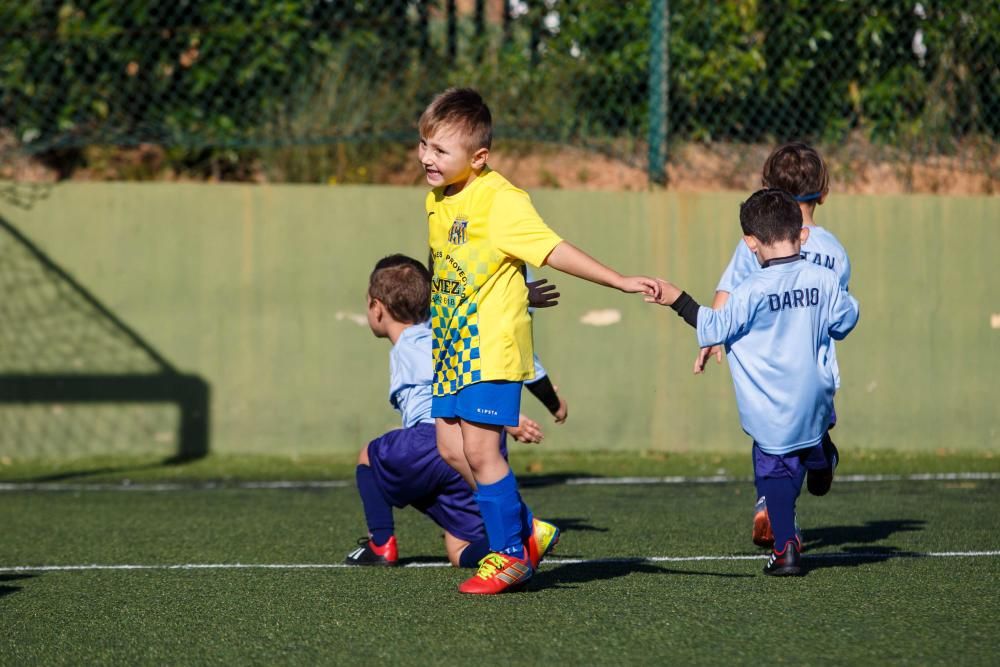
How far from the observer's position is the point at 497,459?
442cm

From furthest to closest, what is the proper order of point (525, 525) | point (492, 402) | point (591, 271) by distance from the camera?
point (525, 525) < point (492, 402) < point (591, 271)

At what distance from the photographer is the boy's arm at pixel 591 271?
4.16m

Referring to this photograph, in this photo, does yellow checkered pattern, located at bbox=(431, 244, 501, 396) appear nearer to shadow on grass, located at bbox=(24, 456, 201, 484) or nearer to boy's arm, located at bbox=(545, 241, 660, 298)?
boy's arm, located at bbox=(545, 241, 660, 298)

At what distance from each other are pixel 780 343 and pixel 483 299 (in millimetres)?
1031

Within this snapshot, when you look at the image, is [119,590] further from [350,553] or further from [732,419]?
[732,419]

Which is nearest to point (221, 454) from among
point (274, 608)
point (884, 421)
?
point (884, 421)

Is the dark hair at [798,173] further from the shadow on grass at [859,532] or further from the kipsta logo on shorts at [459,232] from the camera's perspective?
the kipsta logo on shorts at [459,232]

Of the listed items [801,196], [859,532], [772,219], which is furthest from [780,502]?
[801,196]

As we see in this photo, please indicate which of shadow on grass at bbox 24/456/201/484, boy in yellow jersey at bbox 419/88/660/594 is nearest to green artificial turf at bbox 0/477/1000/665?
boy in yellow jersey at bbox 419/88/660/594

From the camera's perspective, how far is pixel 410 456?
16.3 feet

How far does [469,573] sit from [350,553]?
2.17ft

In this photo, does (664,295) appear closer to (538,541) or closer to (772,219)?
(772,219)

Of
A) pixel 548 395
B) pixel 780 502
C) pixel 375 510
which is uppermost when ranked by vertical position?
pixel 548 395

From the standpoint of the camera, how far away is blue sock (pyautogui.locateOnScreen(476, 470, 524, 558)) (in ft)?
14.4
